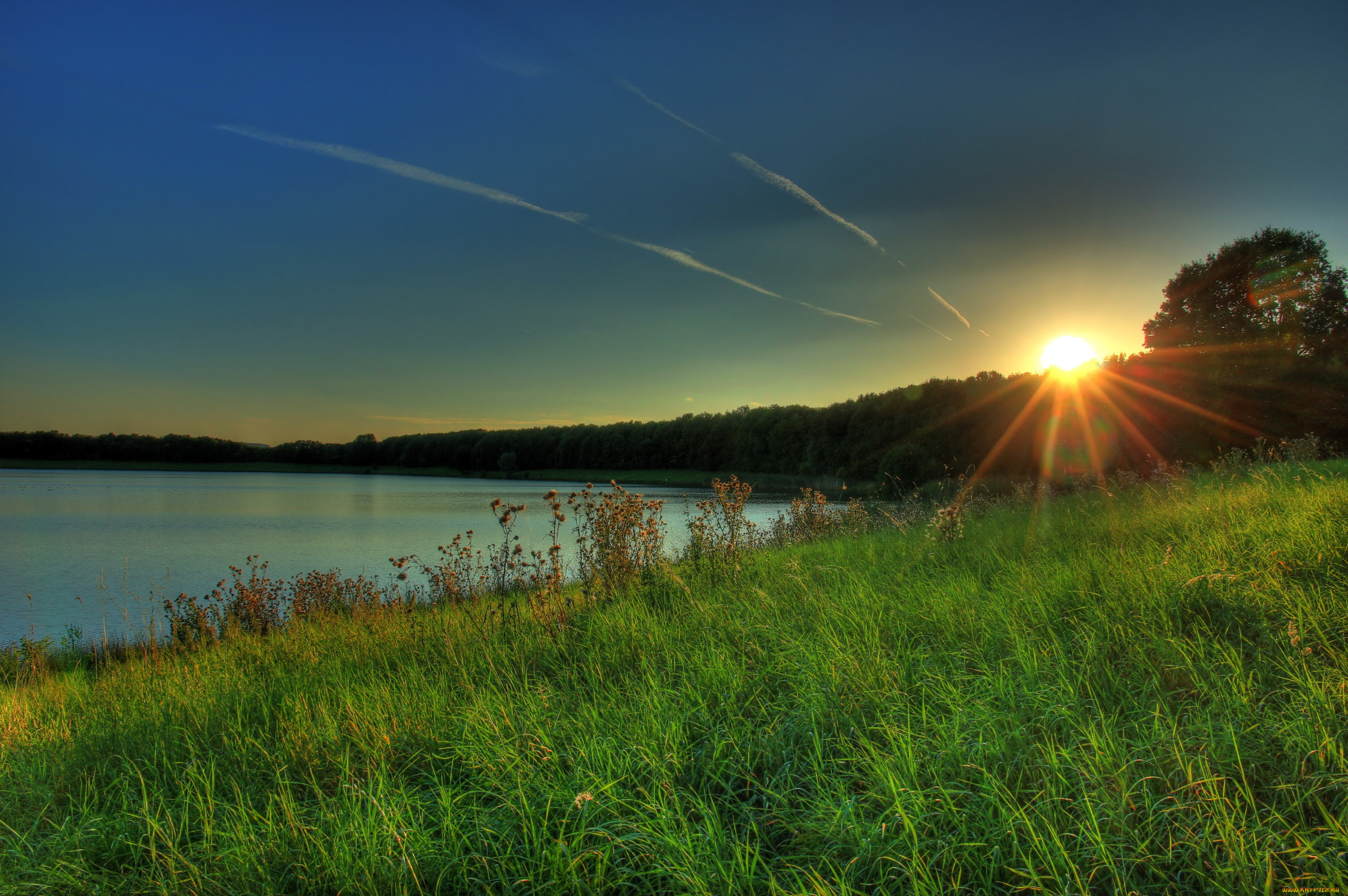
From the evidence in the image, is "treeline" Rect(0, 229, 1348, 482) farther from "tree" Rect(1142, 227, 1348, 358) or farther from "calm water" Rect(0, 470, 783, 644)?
"calm water" Rect(0, 470, 783, 644)

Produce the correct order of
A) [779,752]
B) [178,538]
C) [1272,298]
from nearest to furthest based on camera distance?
[779,752]
[178,538]
[1272,298]

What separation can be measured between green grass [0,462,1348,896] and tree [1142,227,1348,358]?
29130 mm

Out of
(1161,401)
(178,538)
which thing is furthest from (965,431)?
(178,538)

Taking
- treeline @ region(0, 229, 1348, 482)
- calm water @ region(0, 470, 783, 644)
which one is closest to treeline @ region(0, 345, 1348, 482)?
treeline @ region(0, 229, 1348, 482)

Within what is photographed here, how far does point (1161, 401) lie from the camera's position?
26.0m

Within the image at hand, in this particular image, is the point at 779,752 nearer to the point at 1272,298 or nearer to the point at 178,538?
the point at 178,538

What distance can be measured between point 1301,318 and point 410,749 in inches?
1392

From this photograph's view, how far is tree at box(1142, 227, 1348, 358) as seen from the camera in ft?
82.5

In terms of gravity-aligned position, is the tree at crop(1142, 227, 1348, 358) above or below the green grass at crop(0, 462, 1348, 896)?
above

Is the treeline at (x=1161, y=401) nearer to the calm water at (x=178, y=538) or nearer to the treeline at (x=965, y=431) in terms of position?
the treeline at (x=965, y=431)

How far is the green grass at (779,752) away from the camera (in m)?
1.91

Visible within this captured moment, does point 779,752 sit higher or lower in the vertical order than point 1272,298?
lower

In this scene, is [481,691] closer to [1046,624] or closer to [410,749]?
[410,749]

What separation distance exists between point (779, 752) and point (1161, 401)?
3086 cm
